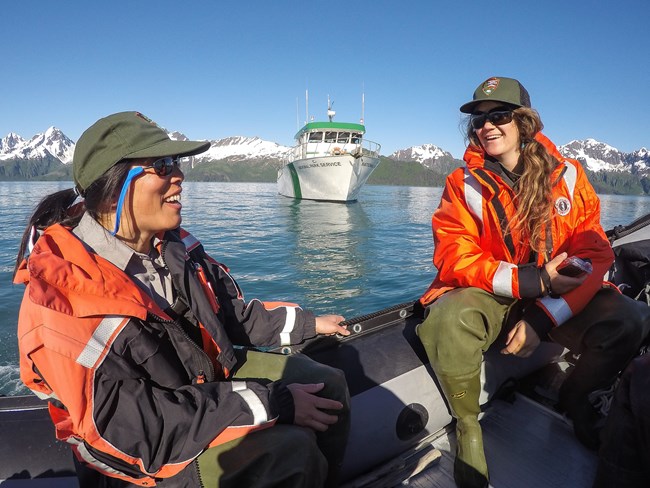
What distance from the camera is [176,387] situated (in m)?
1.48

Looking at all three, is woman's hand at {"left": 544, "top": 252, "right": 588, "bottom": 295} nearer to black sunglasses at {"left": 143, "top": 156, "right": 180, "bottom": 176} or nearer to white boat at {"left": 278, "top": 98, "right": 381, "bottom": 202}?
black sunglasses at {"left": 143, "top": 156, "right": 180, "bottom": 176}

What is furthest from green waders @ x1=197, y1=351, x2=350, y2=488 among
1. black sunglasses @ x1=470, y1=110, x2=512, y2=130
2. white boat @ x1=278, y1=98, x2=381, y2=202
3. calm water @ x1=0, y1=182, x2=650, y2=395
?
white boat @ x1=278, y1=98, x2=381, y2=202

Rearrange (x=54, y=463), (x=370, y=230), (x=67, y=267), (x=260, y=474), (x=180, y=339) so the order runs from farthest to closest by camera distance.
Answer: (x=370, y=230), (x=54, y=463), (x=180, y=339), (x=260, y=474), (x=67, y=267)

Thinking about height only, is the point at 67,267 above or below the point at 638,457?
above

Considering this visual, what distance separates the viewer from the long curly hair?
2.29 meters

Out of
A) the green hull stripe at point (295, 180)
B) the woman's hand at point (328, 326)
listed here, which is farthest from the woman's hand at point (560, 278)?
the green hull stripe at point (295, 180)

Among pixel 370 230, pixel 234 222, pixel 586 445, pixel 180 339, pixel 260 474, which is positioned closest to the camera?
pixel 260 474

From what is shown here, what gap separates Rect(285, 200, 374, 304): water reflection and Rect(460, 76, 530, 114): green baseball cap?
533 cm

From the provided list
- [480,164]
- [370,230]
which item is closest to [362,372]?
[480,164]

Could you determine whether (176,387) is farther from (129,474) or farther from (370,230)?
(370,230)

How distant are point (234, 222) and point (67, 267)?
59.4 ft

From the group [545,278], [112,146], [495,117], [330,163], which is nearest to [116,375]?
[112,146]

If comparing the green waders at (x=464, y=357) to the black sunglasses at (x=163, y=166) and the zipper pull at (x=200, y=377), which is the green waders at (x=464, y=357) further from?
the black sunglasses at (x=163, y=166)

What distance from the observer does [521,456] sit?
2.24m
